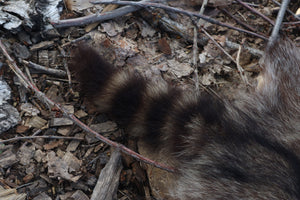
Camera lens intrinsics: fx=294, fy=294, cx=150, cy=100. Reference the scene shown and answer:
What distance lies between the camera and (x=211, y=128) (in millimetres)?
1669

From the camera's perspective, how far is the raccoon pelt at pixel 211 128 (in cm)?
152

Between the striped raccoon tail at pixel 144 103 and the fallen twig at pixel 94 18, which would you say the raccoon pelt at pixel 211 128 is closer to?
the striped raccoon tail at pixel 144 103

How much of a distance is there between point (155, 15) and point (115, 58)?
0.46m

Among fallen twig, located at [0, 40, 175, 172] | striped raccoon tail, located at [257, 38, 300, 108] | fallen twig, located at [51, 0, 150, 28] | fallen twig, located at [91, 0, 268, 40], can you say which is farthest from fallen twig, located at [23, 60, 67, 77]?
striped raccoon tail, located at [257, 38, 300, 108]

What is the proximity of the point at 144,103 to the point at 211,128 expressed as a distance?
1.39 feet

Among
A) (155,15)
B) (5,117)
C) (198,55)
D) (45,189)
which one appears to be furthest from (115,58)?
(45,189)

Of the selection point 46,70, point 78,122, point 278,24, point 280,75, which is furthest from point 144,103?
point 278,24

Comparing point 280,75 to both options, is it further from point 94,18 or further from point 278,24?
point 94,18

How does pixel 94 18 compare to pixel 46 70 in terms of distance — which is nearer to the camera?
pixel 46 70

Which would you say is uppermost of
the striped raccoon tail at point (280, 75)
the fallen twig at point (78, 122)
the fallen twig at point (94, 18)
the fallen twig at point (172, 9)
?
the fallen twig at point (172, 9)

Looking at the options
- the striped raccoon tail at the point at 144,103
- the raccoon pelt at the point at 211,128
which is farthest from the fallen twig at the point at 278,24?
the striped raccoon tail at the point at 144,103

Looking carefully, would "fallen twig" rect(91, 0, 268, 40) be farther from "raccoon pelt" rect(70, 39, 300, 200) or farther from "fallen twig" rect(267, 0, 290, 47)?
"raccoon pelt" rect(70, 39, 300, 200)

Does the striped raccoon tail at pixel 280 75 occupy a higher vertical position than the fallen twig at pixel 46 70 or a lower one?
higher

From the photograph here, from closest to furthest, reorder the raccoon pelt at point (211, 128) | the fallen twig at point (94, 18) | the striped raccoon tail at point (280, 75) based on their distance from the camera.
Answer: the raccoon pelt at point (211, 128)
the striped raccoon tail at point (280, 75)
the fallen twig at point (94, 18)
